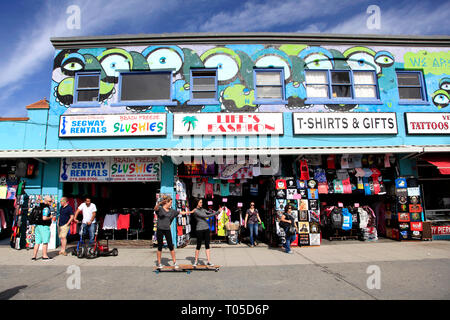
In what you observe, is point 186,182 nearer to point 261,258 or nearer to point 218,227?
point 218,227

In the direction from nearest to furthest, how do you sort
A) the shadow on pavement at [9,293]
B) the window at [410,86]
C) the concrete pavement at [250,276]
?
the shadow on pavement at [9,293] → the concrete pavement at [250,276] → the window at [410,86]

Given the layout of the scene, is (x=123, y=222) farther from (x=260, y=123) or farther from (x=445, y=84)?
(x=445, y=84)

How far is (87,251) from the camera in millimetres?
8227

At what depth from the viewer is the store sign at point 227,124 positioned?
10430mm

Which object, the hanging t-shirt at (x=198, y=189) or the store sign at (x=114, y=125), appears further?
the hanging t-shirt at (x=198, y=189)

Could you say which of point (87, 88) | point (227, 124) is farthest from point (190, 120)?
point (87, 88)

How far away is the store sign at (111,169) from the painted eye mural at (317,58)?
7373mm

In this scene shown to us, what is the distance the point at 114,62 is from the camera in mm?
11219

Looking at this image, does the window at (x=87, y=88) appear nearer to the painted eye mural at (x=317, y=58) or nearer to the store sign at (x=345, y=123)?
the store sign at (x=345, y=123)

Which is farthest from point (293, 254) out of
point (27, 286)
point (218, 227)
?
point (27, 286)

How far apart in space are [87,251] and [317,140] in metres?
8.93

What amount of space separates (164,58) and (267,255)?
8.62 meters

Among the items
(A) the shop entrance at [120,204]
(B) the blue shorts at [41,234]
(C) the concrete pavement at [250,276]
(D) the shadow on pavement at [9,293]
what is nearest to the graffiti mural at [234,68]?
(A) the shop entrance at [120,204]

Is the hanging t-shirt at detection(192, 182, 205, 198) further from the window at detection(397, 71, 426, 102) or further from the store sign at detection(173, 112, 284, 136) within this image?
the window at detection(397, 71, 426, 102)
